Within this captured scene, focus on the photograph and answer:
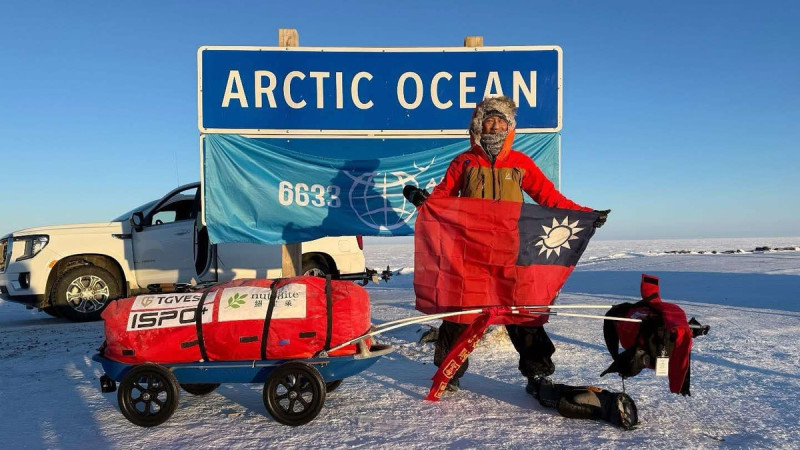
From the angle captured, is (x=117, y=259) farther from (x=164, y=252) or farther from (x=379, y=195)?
(x=379, y=195)

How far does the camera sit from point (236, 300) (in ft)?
12.0

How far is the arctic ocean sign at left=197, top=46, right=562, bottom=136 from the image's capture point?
637cm

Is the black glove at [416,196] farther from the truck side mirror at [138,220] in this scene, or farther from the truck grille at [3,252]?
the truck grille at [3,252]

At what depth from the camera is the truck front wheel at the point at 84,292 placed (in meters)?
8.57

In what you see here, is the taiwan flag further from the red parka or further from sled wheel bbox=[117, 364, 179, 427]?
sled wheel bbox=[117, 364, 179, 427]

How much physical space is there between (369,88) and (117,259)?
17.6 ft

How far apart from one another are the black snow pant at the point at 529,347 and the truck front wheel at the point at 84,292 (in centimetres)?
672

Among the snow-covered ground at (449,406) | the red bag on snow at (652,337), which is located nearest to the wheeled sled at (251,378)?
the snow-covered ground at (449,406)

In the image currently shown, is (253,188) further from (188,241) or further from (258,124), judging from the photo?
(188,241)

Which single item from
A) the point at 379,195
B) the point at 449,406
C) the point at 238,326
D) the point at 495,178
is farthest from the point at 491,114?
the point at 238,326

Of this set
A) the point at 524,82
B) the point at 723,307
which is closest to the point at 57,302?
the point at 524,82

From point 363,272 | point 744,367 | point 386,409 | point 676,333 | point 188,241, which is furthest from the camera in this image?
point 363,272

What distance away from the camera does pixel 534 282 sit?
4.06m

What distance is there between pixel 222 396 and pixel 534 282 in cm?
255
